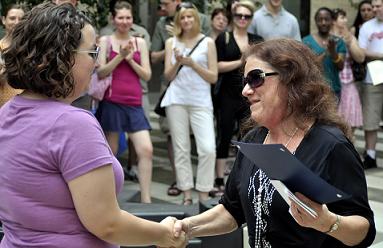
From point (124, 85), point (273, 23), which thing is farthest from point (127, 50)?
point (273, 23)

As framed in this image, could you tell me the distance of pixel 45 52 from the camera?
2256 mm

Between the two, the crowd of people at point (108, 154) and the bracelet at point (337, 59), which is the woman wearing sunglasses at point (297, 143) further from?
the bracelet at point (337, 59)

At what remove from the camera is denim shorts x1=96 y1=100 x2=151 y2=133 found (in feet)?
21.9

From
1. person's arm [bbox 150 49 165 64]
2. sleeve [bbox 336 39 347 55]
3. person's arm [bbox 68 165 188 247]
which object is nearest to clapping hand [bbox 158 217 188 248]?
person's arm [bbox 68 165 188 247]

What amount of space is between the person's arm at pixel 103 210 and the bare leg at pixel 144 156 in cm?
419

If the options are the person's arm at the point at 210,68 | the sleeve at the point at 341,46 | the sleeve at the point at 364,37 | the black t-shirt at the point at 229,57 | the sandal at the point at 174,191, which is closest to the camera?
the person's arm at the point at 210,68

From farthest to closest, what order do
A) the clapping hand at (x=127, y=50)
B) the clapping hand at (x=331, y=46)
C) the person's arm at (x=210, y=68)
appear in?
the clapping hand at (x=331, y=46) < the person's arm at (x=210, y=68) < the clapping hand at (x=127, y=50)

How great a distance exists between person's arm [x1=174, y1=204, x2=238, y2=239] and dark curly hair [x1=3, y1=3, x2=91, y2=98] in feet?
2.95

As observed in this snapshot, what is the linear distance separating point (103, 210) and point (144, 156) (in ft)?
14.3

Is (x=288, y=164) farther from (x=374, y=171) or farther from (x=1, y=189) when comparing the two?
(x=374, y=171)

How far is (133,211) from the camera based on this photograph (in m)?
4.73

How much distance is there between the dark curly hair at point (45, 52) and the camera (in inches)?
89.0

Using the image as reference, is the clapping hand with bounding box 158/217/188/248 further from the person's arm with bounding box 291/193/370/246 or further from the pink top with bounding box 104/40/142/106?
the pink top with bounding box 104/40/142/106

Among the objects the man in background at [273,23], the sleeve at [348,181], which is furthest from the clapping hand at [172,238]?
the man in background at [273,23]
